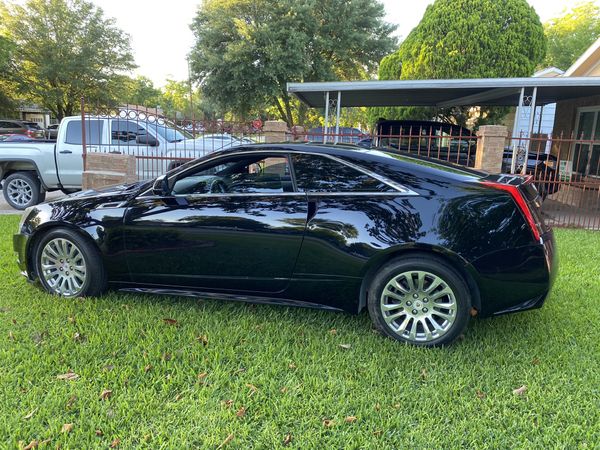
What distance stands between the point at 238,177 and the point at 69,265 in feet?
5.72

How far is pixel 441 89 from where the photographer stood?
34.5 feet

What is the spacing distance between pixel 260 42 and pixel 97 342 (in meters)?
19.7

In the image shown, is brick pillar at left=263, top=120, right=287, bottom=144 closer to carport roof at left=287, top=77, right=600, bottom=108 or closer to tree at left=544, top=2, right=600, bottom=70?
carport roof at left=287, top=77, right=600, bottom=108

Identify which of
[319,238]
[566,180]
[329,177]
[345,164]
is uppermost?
[345,164]

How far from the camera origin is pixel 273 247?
140 inches

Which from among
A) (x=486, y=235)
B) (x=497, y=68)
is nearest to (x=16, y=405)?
(x=486, y=235)

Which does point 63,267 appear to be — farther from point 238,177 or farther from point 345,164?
point 345,164

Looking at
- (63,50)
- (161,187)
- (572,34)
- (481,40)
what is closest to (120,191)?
(161,187)

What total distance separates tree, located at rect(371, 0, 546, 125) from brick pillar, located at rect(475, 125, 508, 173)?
6.17 m

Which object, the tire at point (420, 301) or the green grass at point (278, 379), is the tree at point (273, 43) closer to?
the green grass at point (278, 379)

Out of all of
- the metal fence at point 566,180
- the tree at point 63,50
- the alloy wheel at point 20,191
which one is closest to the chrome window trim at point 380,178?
the metal fence at point 566,180

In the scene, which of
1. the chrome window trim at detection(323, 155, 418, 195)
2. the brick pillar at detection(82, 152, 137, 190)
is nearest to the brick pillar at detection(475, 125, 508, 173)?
the chrome window trim at detection(323, 155, 418, 195)

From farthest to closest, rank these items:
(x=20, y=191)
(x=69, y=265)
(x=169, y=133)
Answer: (x=169, y=133) → (x=20, y=191) → (x=69, y=265)

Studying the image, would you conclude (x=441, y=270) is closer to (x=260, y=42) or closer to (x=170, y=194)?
(x=170, y=194)
